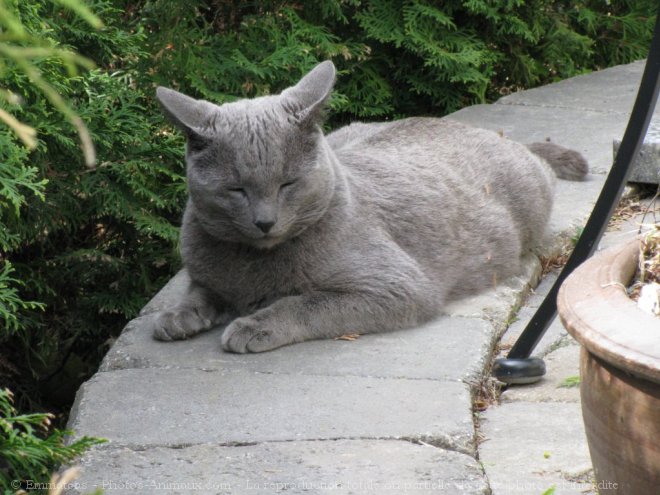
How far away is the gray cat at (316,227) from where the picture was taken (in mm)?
3068

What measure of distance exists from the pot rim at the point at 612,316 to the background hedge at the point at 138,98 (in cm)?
168

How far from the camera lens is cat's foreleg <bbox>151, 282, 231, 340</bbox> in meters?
3.22

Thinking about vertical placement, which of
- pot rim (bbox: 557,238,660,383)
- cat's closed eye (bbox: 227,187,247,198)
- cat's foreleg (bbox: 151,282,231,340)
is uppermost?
pot rim (bbox: 557,238,660,383)

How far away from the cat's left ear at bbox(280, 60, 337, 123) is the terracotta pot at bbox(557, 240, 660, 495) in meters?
1.34

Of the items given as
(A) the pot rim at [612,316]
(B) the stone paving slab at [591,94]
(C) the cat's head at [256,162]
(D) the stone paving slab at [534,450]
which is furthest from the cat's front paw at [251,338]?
(B) the stone paving slab at [591,94]

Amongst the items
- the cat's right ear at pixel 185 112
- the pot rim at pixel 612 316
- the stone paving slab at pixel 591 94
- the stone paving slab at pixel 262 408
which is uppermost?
the pot rim at pixel 612 316

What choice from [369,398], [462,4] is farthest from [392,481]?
[462,4]

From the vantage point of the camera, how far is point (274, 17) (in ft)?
17.1

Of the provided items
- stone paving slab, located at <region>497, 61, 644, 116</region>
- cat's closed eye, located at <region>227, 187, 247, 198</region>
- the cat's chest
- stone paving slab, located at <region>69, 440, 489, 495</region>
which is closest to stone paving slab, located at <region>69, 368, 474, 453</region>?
stone paving slab, located at <region>69, 440, 489, 495</region>

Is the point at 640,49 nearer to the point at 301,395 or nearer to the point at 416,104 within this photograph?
the point at 416,104

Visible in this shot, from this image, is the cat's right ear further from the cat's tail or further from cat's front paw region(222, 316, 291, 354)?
the cat's tail

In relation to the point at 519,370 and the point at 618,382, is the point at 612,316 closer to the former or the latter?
the point at 618,382

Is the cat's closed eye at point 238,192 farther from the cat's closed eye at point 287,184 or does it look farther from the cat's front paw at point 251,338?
the cat's front paw at point 251,338

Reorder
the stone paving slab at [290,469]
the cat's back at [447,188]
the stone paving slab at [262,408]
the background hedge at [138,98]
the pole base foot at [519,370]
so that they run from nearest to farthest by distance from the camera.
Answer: the stone paving slab at [290,469] < the stone paving slab at [262,408] < the pole base foot at [519,370] < the cat's back at [447,188] < the background hedge at [138,98]
